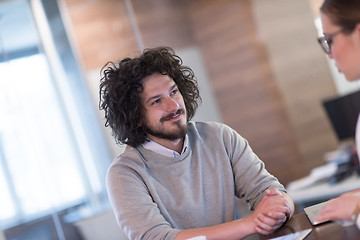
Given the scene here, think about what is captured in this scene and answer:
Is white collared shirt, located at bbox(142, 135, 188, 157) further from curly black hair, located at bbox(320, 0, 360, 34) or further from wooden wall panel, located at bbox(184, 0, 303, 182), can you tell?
wooden wall panel, located at bbox(184, 0, 303, 182)

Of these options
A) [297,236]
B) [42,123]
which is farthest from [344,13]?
[42,123]

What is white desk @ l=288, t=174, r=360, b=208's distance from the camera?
11.9ft

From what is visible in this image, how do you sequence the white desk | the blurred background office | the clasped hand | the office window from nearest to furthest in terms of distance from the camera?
the clasped hand < the white desk < the office window < the blurred background office

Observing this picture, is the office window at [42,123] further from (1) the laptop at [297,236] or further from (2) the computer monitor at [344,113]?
(1) the laptop at [297,236]

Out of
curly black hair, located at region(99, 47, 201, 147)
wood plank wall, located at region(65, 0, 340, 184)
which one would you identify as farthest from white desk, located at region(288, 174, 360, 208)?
wood plank wall, located at region(65, 0, 340, 184)

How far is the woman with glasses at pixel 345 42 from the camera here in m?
1.61

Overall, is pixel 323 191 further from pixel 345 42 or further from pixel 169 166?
pixel 345 42

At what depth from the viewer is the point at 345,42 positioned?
5.38 ft

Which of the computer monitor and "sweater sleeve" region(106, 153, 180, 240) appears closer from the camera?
"sweater sleeve" region(106, 153, 180, 240)

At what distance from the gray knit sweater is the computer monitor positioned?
2291mm

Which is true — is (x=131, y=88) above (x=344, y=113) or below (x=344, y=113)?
above

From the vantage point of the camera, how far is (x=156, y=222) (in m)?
2.15

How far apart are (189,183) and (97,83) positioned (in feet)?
10.3

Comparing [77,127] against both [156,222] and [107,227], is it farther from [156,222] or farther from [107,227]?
[156,222]
